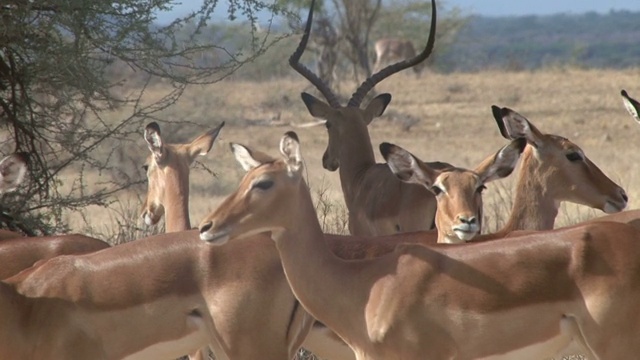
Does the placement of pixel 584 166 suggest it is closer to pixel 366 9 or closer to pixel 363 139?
pixel 363 139

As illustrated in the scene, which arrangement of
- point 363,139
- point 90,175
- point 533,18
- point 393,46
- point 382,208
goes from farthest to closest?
point 533,18, point 393,46, point 90,175, point 363,139, point 382,208

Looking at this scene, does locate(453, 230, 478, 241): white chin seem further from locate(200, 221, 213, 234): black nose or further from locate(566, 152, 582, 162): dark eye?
locate(200, 221, 213, 234): black nose

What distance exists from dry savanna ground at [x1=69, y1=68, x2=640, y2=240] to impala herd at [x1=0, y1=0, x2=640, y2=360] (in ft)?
13.0

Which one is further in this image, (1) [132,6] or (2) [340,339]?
(1) [132,6]

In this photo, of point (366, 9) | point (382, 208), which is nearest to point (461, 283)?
point (382, 208)

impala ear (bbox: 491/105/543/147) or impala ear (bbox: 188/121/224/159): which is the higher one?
impala ear (bbox: 188/121/224/159)

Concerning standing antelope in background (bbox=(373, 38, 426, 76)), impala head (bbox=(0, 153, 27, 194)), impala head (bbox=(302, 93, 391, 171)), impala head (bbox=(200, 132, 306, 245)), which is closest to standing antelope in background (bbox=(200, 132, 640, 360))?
impala head (bbox=(200, 132, 306, 245))

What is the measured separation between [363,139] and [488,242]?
4307 mm

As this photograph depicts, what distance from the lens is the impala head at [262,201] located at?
5.44 meters

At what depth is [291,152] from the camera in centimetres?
562

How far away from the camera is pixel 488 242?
227 inches

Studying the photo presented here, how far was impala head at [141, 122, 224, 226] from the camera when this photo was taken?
24.0 ft

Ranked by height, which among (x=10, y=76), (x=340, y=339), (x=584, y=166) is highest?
(x=10, y=76)

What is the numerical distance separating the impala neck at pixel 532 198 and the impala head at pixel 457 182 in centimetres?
72
